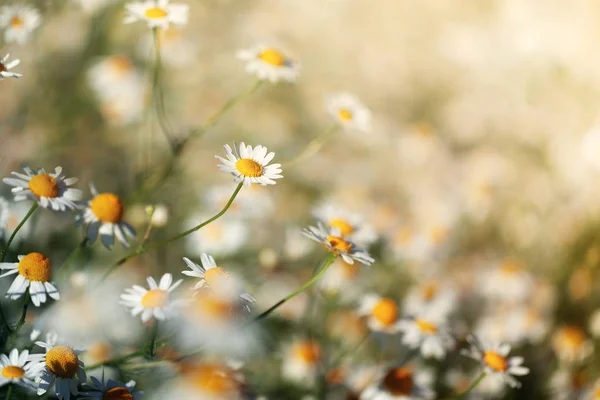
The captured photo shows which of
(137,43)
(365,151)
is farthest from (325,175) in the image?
(137,43)

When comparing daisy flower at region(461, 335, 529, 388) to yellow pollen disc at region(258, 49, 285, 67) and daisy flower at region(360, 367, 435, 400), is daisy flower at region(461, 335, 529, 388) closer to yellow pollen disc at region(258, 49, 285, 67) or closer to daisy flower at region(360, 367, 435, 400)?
daisy flower at region(360, 367, 435, 400)

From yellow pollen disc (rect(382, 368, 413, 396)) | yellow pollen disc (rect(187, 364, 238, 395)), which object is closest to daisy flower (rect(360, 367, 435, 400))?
yellow pollen disc (rect(382, 368, 413, 396))

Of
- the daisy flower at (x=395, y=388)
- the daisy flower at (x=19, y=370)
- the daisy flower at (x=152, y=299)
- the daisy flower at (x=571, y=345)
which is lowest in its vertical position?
the daisy flower at (x=571, y=345)

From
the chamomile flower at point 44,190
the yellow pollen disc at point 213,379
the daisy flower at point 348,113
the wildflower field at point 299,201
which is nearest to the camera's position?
the chamomile flower at point 44,190

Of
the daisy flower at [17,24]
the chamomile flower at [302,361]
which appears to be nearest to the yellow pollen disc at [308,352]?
the chamomile flower at [302,361]

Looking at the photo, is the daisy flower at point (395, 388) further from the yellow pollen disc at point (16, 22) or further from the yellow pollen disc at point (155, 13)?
the yellow pollen disc at point (16, 22)

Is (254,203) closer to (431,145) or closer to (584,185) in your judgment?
(431,145)
